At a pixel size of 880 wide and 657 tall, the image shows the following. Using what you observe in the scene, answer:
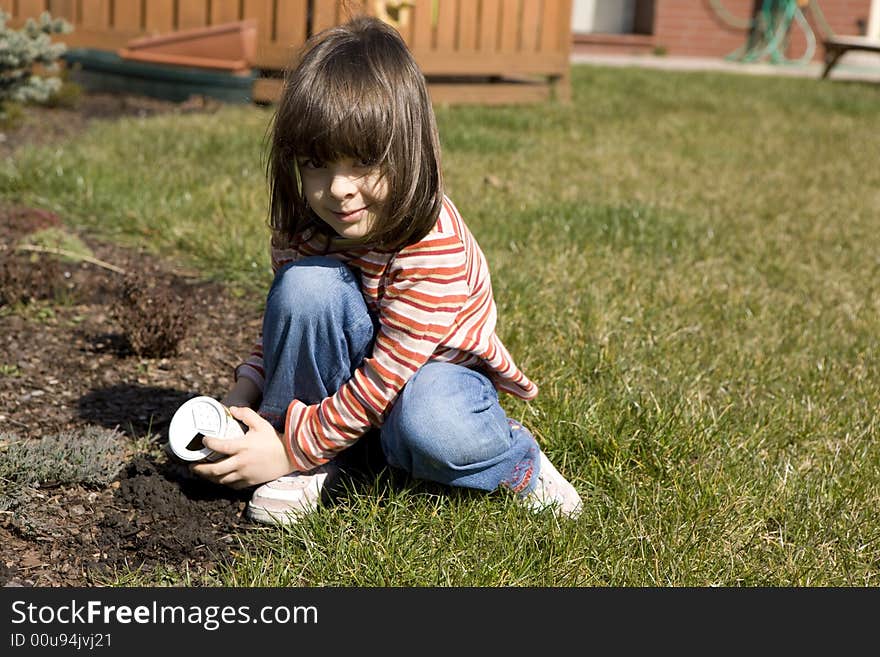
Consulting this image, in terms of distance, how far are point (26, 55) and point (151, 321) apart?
3082 millimetres

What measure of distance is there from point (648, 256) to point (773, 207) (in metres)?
1.57

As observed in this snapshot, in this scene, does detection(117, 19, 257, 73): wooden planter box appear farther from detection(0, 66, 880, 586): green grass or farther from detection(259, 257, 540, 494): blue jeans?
detection(259, 257, 540, 494): blue jeans

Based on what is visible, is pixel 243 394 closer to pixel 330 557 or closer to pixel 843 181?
pixel 330 557

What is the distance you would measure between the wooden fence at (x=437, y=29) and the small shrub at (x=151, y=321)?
4126 mm

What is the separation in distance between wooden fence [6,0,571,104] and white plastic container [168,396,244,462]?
5028 mm

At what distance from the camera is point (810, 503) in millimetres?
2480

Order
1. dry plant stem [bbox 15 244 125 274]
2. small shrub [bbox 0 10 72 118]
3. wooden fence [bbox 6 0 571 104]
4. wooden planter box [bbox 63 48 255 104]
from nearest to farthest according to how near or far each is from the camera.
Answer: dry plant stem [bbox 15 244 125 274], small shrub [bbox 0 10 72 118], wooden planter box [bbox 63 48 255 104], wooden fence [bbox 6 0 571 104]

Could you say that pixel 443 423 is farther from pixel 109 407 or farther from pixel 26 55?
pixel 26 55

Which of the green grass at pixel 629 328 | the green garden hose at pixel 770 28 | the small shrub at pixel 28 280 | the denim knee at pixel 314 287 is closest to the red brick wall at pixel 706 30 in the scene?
the green garden hose at pixel 770 28

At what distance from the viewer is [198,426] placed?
2338 millimetres

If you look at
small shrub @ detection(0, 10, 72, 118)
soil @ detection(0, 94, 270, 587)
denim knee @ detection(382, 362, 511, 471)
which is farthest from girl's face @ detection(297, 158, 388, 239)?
small shrub @ detection(0, 10, 72, 118)

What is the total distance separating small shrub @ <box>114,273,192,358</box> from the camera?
312cm

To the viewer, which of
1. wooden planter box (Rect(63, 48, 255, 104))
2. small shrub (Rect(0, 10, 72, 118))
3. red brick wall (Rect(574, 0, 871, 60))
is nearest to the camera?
small shrub (Rect(0, 10, 72, 118))

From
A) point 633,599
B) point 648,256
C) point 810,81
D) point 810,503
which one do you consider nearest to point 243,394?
point 633,599
